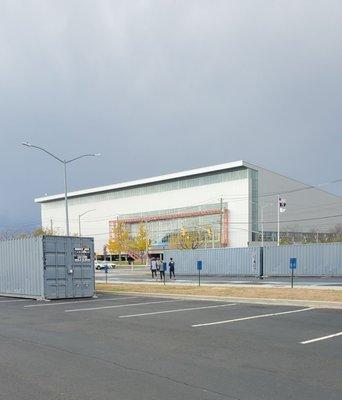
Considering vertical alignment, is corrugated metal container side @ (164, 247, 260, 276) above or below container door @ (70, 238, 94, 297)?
below

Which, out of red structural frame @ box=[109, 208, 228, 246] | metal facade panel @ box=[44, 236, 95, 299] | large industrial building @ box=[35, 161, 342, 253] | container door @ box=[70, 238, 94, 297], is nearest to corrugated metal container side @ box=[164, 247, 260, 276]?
container door @ box=[70, 238, 94, 297]

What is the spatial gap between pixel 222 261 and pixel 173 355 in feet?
122

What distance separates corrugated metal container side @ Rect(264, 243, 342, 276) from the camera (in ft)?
127

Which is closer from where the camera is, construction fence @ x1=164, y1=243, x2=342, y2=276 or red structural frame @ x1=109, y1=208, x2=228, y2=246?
construction fence @ x1=164, y1=243, x2=342, y2=276

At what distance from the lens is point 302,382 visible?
22.4 feet

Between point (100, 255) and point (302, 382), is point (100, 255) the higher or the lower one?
the lower one

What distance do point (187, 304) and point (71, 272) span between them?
20.7 ft

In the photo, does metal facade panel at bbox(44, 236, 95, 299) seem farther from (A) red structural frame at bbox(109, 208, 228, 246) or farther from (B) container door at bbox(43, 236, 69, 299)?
(A) red structural frame at bbox(109, 208, 228, 246)

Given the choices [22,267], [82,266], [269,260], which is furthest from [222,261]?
[22,267]

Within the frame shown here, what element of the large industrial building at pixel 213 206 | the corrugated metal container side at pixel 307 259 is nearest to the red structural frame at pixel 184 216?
the large industrial building at pixel 213 206

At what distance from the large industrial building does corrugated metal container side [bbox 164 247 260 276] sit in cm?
4479

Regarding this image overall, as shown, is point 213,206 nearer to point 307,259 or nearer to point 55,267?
point 307,259

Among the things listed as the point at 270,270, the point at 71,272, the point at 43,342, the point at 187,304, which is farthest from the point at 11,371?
the point at 270,270

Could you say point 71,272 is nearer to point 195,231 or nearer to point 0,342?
point 0,342
